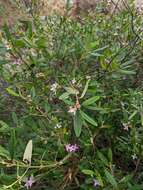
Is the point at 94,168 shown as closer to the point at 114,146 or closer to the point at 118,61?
the point at 114,146

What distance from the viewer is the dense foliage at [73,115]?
1690mm

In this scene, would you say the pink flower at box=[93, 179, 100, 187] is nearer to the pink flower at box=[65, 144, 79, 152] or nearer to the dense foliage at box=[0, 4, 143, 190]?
the dense foliage at box=[0, 4, 143, 190]

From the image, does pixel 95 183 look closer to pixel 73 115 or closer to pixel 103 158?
pixel 103 158

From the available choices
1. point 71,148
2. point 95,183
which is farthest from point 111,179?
point 71,148

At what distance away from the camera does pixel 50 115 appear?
5.91 feet

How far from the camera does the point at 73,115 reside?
5.31 feet

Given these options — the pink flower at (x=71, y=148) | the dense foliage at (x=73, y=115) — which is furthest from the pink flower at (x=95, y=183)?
the pink flower at (x=71, y=148)

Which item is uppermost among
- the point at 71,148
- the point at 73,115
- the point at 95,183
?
the point at 73,115

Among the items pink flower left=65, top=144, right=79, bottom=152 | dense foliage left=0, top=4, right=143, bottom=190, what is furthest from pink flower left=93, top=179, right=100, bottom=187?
pink flower left=65, top=144, right=79, bottom=152

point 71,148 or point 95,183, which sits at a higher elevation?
point 71,148

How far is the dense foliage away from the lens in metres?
1.69

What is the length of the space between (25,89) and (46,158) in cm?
39

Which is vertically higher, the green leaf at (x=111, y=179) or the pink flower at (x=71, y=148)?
the pink flower at (x=71, y=148)

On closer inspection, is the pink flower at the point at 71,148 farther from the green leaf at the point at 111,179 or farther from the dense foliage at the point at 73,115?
the green leaf at the point at 111,179
